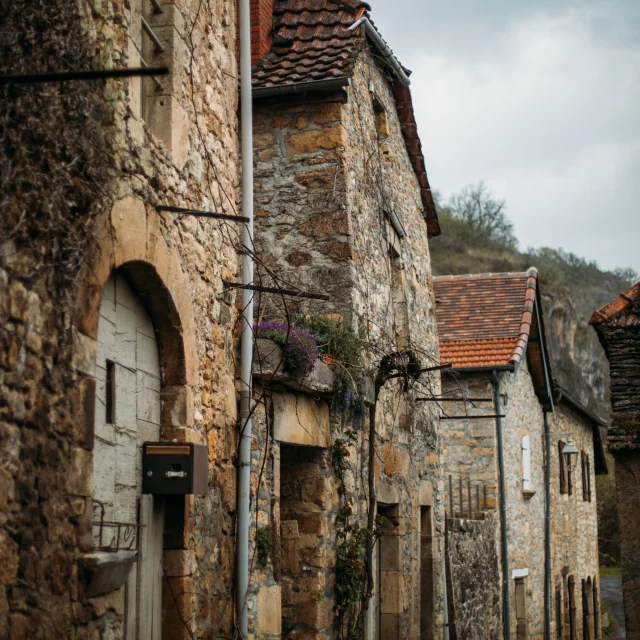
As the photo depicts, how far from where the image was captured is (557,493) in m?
18.2

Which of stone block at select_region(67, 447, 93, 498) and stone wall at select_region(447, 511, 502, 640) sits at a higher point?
stone block at select_region(67, 447, 93, 498)

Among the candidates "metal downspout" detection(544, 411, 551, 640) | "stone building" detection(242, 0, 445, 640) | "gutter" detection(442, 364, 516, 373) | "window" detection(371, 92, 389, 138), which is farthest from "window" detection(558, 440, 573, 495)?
"window" detection(371, 92, 389, 138)

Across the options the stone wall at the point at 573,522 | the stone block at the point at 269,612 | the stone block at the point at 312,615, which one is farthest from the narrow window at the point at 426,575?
the stone wall at the point at 573,522

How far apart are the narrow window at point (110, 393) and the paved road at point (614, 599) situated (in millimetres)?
19951

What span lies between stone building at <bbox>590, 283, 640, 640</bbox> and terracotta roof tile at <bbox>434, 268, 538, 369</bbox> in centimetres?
480

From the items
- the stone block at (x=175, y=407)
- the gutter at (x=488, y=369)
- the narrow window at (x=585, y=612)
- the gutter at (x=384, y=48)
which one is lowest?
the narrow window at (x=585, y=612)

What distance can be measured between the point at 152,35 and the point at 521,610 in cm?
1257

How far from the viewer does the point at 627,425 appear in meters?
9.51

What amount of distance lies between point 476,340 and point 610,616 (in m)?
12.0

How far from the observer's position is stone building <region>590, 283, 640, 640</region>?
9461 mm

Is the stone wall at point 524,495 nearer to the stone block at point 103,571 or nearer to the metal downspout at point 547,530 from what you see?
the metal downspout at point 547,530

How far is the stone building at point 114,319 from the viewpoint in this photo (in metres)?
3.20

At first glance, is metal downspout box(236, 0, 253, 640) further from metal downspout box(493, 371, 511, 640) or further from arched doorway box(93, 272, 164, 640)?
metal downspout box(493, 371, 511, 640)

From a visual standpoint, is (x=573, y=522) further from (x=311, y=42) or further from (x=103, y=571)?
(x=103, y=571)
